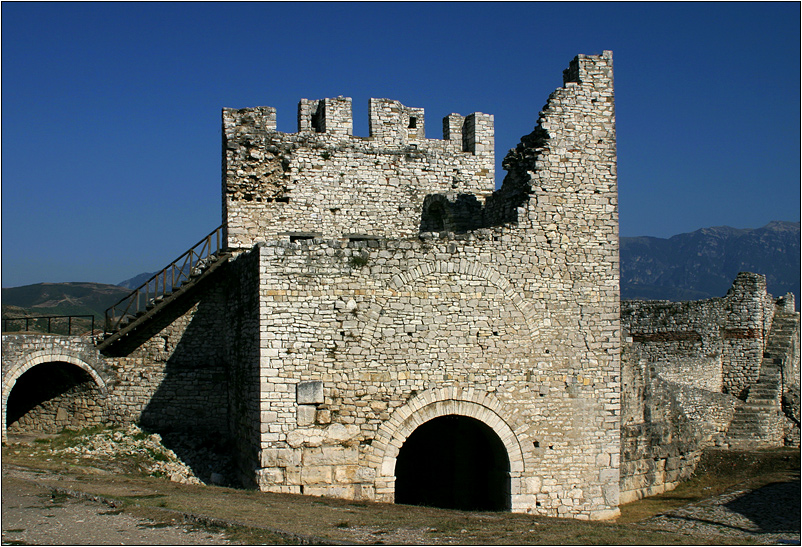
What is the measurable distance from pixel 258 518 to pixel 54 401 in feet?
33.0

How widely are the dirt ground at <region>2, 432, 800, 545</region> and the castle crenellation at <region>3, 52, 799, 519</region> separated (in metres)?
1.59

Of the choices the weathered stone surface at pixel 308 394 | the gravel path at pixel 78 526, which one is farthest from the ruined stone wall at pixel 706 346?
the gravel path at pixel 78 526

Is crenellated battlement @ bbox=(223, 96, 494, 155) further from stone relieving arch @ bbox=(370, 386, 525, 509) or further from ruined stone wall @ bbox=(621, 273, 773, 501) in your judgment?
ruined stone wall @ bbox=(621, 273, 773, 501)

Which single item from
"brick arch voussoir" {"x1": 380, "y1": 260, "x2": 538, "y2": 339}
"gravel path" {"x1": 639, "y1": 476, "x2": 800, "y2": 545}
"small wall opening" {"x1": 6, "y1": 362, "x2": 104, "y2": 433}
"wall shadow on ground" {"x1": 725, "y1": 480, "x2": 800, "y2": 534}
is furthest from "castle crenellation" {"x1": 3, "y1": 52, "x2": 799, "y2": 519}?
"wall shadow on ground" {"x1": 725, "y1": 480, "x2": 800, "y2": 534}

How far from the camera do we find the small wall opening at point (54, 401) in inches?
778

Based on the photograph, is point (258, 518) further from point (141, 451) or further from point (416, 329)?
point (141, 451)

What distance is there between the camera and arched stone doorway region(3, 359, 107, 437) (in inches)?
773

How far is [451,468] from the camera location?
67.4 feet

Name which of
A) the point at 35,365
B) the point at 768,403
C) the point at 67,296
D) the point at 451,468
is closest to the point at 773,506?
the point at 451,468

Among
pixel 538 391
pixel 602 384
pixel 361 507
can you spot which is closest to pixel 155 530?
pixel 361 507

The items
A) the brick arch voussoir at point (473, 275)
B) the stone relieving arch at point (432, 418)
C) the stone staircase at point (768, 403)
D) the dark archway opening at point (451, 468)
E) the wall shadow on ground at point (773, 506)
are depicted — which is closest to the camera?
the stone relieving arch at point (432, 418)

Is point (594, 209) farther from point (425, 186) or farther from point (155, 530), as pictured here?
point (155, 530)

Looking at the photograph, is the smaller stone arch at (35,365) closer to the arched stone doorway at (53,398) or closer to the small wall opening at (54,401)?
the arched stone doorway at (53,398)

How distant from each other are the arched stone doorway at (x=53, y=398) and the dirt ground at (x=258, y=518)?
1.25 metres
